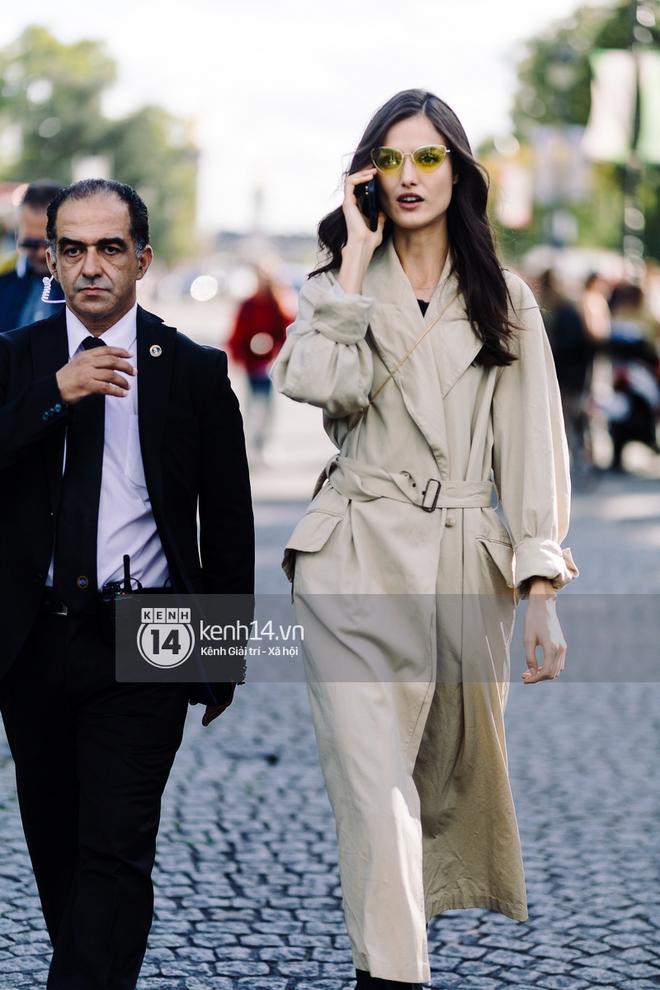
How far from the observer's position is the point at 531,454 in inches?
129

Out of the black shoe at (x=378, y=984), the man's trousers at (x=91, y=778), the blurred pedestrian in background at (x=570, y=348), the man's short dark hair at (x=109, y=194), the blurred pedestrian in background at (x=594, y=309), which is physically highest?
the blurred pedestrian in background at (x=594, y=309)

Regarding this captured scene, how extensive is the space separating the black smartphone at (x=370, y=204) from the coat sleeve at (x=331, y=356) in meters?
0.20

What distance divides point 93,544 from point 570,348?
35.9 ft

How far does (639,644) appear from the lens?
793 centimetres

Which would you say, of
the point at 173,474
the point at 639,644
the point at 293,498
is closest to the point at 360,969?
the point at 173,474

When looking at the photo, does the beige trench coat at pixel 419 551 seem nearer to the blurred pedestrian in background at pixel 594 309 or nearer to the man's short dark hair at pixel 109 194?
the man's short dark hair at pixel 109 194

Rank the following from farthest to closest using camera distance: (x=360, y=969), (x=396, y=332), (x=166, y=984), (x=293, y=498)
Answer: (x=293, y=498)
(x=166, y=984)
(x=396, y=332)
(x=360, y=969)

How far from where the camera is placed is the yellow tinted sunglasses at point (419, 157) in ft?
10.7

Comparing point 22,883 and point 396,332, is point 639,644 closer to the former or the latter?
point 22,883

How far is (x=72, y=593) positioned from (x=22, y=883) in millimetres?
1661

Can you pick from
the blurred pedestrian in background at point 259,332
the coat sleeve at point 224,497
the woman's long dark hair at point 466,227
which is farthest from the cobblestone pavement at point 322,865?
the blurred pedestrian in background at point 259,332

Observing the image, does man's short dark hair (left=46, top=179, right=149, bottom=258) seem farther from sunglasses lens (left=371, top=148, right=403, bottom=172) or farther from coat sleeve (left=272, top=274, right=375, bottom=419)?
sunglasses lens (left=371, top=148, right=403, bottom=172)

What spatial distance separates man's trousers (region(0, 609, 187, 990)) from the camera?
300 centimetres

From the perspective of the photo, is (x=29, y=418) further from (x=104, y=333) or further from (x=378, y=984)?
(x=378, y=984)
